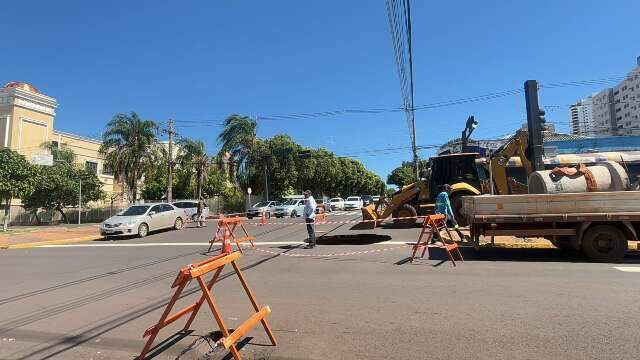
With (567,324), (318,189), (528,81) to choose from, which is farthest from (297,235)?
(318,189)

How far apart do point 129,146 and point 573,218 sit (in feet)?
123

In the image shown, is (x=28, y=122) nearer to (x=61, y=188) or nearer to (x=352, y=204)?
(x=61, y=188)

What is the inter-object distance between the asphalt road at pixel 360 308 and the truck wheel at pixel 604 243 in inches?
17.4

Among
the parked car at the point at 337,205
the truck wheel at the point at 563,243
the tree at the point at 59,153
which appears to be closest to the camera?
the truck wheel at the point at 563,243

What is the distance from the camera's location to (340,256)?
11539 mm

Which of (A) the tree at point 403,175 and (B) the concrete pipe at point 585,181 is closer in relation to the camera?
(B) the concrete pipe at point 585,181

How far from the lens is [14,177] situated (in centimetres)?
3177

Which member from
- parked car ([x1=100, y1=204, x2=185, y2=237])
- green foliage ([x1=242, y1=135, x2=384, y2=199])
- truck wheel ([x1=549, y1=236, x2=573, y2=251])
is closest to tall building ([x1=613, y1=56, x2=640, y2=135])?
green foliage ([x1=242, y1=135, x2=384, y2=199])

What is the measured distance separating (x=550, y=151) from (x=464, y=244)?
90.6 ft

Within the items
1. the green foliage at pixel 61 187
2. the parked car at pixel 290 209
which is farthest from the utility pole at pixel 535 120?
the green foliage at pixel 61 187

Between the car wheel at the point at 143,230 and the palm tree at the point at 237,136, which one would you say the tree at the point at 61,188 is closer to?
the palm tree at the point at 237,136

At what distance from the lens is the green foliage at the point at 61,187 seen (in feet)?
124

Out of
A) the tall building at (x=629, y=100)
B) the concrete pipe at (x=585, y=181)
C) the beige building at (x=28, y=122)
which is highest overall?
the tall building at (x=629, y=100)

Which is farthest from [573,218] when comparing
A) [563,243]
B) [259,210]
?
[259,210]
